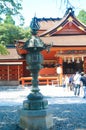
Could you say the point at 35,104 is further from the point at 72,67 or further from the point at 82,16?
the point at 82,16

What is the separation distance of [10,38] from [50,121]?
4295 cm

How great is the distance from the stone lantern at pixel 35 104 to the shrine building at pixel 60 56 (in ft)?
64.4

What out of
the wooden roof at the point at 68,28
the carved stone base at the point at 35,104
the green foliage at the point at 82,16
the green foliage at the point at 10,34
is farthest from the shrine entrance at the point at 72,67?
the green foliage at the point at 82,16

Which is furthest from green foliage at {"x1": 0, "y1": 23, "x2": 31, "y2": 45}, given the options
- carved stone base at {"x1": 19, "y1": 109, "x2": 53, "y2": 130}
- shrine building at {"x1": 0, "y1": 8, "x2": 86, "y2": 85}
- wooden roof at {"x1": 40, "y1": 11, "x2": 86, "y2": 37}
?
carved stone base at {"x1": 19, "y1": 109, "x2": 53, "y2": 130}

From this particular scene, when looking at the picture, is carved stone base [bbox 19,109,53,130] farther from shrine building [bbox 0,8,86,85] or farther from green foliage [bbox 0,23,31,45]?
green foliage [bbox 0,23,31,45]

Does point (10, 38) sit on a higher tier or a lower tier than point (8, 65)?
higher

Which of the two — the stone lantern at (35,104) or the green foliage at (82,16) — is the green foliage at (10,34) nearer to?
the green foliage at (82,16)

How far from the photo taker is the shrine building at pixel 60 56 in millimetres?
30062

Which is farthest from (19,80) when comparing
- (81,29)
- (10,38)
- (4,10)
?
(10,38)

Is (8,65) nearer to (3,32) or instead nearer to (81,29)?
(81,29)

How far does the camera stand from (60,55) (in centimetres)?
2978

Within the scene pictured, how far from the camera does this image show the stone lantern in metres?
9.63

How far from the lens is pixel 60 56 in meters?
30.0

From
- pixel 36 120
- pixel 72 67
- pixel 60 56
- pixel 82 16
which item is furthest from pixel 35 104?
pixel 82 16
